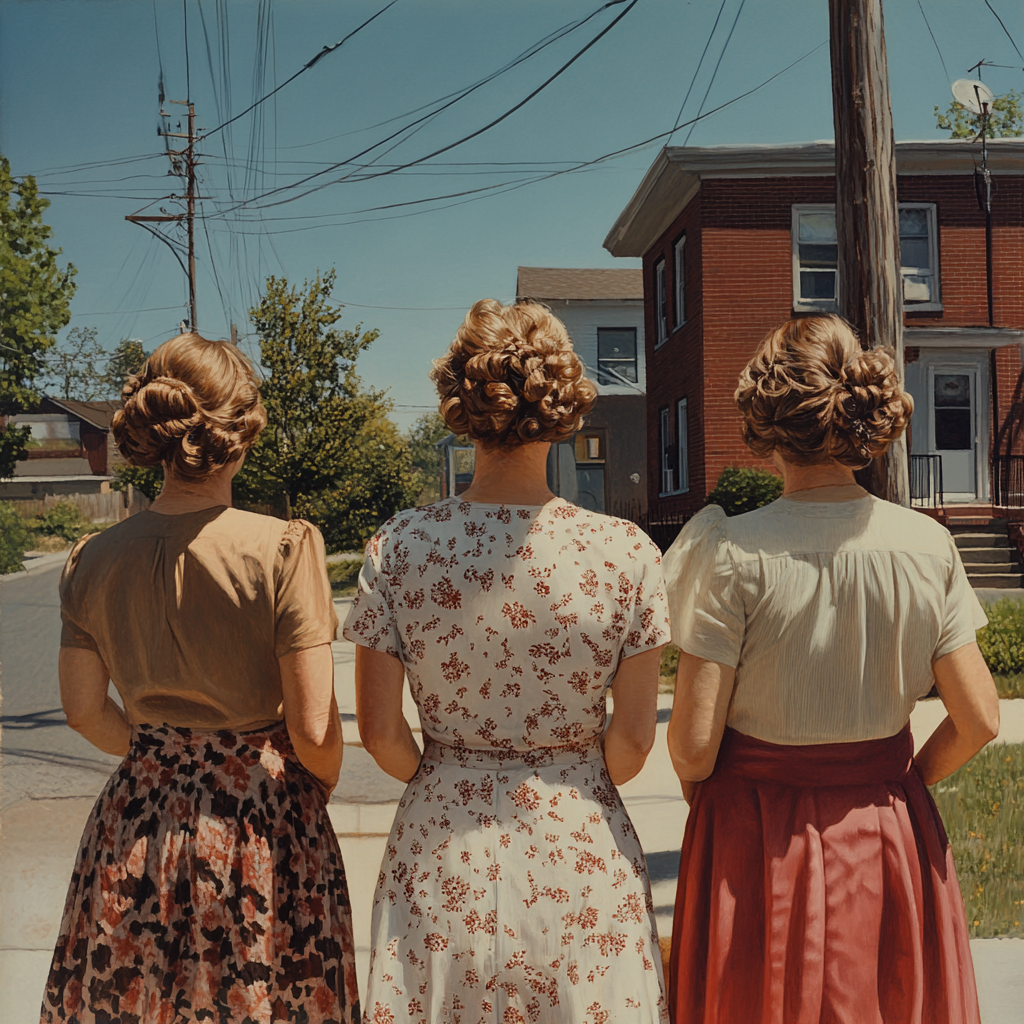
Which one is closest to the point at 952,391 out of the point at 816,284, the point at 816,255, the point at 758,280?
the point at 816,284

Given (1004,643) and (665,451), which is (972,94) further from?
(665,451)

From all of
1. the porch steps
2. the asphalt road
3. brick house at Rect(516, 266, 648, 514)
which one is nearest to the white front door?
the porch steps

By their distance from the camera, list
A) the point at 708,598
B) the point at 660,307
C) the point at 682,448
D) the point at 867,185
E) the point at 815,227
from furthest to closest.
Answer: the point at 660,307
the point at 682,448
the point at 815,227
the point at 867,185
the point at 708,598

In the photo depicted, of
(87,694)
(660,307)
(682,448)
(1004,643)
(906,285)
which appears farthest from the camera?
(660,307)

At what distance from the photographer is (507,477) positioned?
6.26ft

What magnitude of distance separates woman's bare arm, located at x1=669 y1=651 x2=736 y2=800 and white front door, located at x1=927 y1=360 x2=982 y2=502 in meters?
13.4

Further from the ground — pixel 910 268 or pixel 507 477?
pixel 910 268

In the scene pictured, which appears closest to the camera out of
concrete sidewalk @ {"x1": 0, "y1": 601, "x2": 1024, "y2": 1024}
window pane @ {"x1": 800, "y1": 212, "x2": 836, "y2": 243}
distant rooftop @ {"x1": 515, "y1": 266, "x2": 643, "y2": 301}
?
concrete sidewalk @ {"x1": 0, "y1": 601, "x2": 1024, "y2": 1024}

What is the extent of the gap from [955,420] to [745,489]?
177 inches

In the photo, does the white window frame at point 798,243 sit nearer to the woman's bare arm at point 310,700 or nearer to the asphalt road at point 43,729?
the asphalt road at point 43,729

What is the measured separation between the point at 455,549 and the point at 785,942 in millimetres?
1063

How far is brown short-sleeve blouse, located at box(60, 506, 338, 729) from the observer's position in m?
2.03

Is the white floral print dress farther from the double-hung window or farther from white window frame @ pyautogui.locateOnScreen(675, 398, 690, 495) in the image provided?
the double-hung window

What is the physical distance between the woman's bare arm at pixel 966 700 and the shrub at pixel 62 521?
3.96 m
